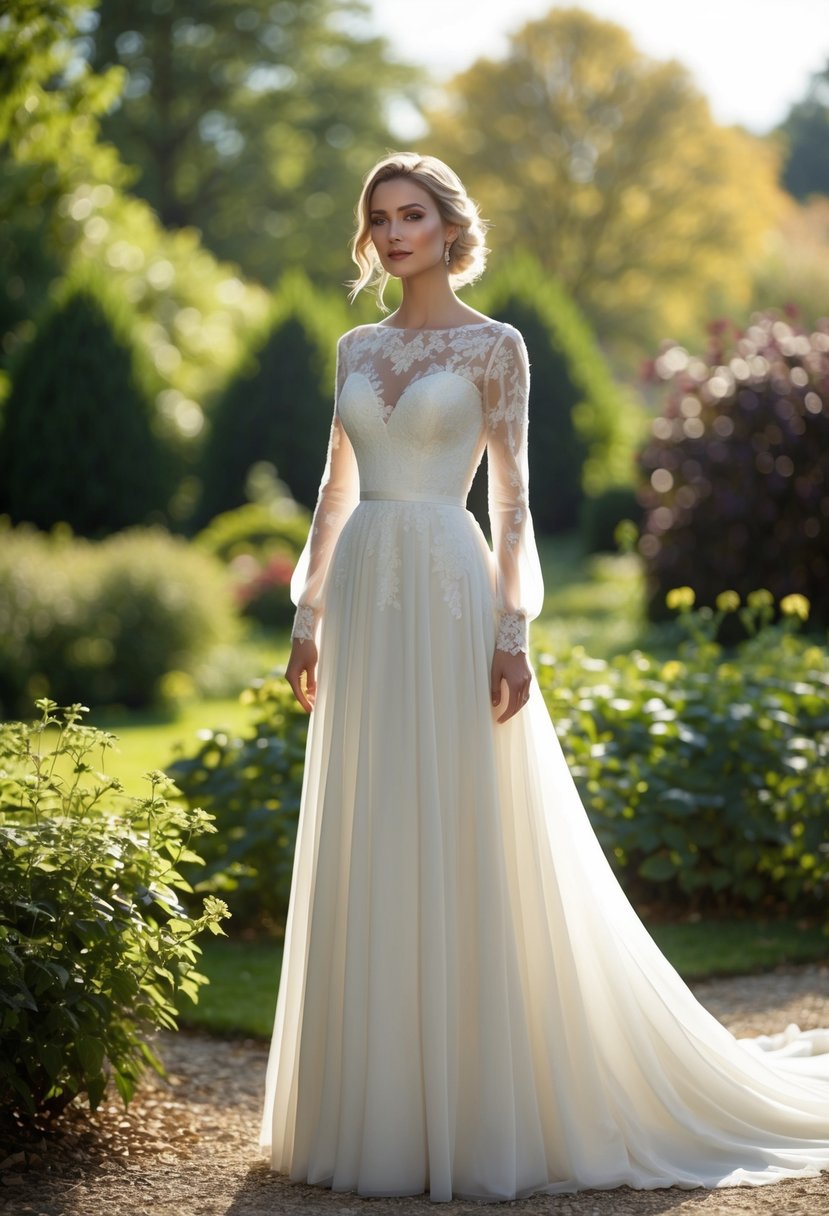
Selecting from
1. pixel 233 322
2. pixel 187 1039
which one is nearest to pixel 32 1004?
pixel 187 1039

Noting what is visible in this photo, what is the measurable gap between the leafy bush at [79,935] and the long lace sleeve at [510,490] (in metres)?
0.86

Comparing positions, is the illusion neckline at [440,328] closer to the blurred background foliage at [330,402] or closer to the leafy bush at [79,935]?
the leafy bush at [79,935]

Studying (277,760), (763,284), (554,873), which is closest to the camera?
(554,873)

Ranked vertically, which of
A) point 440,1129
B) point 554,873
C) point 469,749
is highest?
point 469,749

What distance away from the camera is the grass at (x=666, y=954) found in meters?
4.90

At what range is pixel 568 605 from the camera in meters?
14.7

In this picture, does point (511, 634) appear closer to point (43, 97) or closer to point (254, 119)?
point (43, 97)

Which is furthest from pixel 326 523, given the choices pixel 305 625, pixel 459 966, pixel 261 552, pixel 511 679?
pixel 261 552

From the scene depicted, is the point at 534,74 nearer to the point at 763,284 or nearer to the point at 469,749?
the point at 763,284

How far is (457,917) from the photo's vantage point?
126 inches

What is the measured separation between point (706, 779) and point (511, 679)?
8.69 feet

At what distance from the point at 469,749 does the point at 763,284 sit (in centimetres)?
3309

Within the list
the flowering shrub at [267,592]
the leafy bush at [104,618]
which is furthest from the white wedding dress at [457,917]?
the flowering shrub at [267,592]

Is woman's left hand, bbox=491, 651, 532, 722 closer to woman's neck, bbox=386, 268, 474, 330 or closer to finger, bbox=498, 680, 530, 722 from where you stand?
finger, bbox=498, 680, 530, 722
